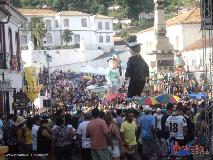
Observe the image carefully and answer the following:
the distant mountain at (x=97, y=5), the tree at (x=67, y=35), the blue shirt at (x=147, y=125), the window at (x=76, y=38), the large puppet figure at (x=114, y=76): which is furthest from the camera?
the distant mountain at (x=97, y=5)

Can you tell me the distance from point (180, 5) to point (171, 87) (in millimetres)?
66762

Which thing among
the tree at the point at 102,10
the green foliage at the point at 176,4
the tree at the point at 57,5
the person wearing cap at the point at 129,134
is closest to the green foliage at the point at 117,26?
the tree at the point at 102,10

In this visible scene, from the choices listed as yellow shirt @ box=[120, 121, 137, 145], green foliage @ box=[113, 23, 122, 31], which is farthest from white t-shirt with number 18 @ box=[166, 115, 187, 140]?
green foliage @ box=[113, 23, 122, 31]

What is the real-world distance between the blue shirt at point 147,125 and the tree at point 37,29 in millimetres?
85250

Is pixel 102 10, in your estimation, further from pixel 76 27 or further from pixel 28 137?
pixel 28 137

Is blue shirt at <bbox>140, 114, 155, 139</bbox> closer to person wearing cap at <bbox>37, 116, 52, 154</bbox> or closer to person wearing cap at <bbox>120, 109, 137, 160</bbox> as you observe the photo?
person wearing cap at <bbox>120, 109, 137, 160</bbox>

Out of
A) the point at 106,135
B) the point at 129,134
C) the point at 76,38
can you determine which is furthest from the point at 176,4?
the point at 106,135

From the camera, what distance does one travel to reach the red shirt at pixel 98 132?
42.1ft

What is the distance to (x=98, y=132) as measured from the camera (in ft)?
42.2

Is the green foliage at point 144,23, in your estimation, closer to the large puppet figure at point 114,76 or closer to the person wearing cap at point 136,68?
the large puppet figure at point 114,76

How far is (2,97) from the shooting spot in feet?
98.7

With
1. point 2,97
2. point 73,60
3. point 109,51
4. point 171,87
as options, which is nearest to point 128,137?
point 2,97

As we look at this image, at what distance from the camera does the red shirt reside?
12844 millimetres

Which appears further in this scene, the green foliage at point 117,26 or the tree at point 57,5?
the tree at point 57,5
